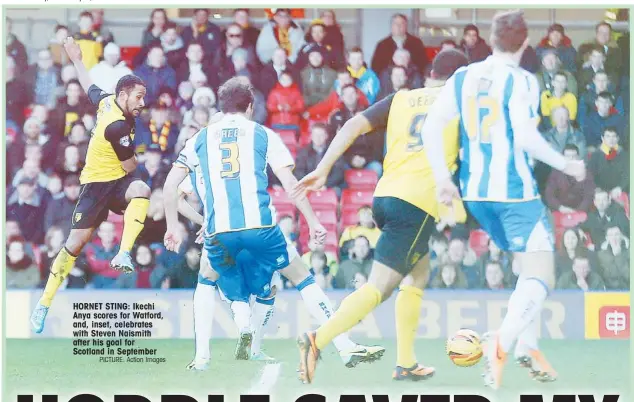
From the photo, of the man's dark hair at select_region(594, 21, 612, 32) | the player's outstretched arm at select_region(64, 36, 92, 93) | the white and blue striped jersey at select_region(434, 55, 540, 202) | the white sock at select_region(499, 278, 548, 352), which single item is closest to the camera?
the white and blue striped jersey at select_region(434, 55, 540, 202)

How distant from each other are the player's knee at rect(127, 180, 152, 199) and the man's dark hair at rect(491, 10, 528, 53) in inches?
93.5

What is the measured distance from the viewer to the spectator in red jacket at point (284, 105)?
672 cm

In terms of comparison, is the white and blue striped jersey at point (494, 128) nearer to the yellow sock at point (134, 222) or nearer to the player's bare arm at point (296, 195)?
the player's bare arm at point (296, 195)

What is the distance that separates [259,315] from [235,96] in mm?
1392

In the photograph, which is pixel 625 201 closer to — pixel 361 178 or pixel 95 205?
pixel 361 178

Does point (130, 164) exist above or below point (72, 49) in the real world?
below

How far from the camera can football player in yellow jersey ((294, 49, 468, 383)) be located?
6555 millimetres

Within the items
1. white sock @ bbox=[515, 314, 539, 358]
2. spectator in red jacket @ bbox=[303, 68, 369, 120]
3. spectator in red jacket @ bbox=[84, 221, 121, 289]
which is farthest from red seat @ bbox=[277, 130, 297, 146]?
white sock @ bbox=[515, 314, 539, 358]

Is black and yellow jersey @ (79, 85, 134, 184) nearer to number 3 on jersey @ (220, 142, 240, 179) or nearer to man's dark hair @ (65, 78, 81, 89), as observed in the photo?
man's dark hair @ (65, 78, 81, 89)

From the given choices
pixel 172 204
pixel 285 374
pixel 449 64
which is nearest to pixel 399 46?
pixel 449 64

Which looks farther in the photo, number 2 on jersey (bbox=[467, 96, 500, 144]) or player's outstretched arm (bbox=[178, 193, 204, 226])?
player's outstretched arm (bbox=[178, 193, 204, 226])

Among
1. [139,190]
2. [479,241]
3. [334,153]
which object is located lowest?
[479,241]

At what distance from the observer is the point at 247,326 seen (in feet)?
22.0

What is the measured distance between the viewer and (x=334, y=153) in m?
6.70
